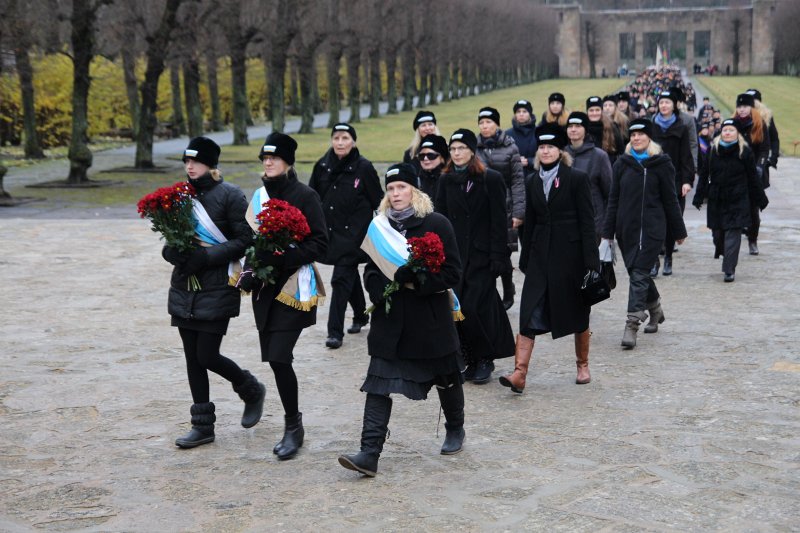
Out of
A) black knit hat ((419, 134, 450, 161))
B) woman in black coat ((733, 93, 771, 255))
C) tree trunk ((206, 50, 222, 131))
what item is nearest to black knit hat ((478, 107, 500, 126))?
black knit hat ((419, 134, 450, 161))

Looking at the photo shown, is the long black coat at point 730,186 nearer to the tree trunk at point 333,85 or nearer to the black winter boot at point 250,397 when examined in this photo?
the black winter boot at point 250,397

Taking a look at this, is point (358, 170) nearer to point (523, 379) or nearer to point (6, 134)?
point (523, 379)

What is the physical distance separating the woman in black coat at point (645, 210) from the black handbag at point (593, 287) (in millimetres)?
1799

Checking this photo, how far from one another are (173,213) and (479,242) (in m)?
2.77

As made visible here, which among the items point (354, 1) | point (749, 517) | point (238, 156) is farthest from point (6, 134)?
point (749, 517)

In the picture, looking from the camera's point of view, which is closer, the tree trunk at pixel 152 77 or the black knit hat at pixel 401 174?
the black knit hat at pixel 401 174

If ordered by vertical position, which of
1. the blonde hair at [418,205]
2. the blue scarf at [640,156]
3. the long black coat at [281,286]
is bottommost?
the long black coat at [281,286]

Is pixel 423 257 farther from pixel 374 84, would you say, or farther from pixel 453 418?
pixel 374 84

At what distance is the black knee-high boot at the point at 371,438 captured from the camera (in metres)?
6.44

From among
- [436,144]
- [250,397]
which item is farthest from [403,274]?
A: [436,144]

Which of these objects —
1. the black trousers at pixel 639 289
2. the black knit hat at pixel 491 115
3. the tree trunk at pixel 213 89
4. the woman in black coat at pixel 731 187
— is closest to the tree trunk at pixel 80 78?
the woman in black coat at pixel 731 187

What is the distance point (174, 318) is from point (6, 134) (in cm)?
3790

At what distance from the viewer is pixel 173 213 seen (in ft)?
22.5

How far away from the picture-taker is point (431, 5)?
69188mm
